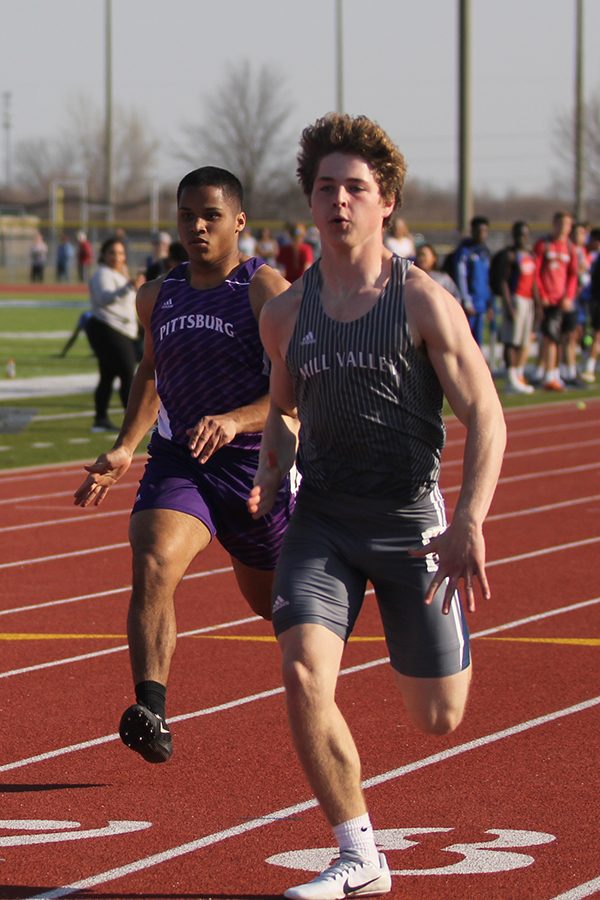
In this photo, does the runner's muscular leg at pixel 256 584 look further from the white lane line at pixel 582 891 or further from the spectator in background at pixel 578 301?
the spectator in background at pixel 578 301

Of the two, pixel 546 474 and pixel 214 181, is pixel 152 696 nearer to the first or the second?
pixel 214 181

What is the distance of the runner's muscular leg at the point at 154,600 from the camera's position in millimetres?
5875

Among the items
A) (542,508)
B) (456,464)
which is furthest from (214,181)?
(456,464)

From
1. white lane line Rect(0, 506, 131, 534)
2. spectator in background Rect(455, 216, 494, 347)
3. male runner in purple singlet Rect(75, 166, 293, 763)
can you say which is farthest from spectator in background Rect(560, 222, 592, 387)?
male runner in purple singlet Rect(75, 166, 293, 763)

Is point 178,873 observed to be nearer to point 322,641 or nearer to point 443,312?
→ point 322,641

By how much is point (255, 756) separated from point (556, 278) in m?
17.3

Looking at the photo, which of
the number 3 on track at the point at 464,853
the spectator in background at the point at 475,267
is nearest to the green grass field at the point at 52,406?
the spectator in background at the point at 475,267

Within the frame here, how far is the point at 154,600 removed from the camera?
5902 mm

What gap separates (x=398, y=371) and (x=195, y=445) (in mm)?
1219

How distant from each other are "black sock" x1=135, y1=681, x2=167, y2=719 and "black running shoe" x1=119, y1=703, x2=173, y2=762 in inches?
3.1

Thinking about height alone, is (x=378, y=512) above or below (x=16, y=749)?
above

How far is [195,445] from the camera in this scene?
5.69 m

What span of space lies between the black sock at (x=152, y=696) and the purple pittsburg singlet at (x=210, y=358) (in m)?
0.95

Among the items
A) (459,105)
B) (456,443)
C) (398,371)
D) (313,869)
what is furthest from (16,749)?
(459,105)
